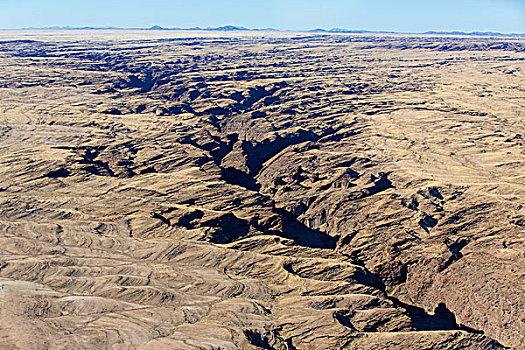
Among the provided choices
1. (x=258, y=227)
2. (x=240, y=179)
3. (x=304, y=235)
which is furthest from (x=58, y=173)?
(x=304, y=235)

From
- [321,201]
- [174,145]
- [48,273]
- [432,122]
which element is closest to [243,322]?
[48,273]

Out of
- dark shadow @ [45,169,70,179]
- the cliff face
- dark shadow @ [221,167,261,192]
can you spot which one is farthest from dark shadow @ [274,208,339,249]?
dark shadow @ [45,169,70,179]

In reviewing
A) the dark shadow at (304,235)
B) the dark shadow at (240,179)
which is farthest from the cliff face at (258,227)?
the dark shadow at (240,179)

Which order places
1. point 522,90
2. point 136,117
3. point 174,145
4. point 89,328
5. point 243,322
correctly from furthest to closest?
point 522,90
point 136,117
point 174,145
point 243,322
point 89,328

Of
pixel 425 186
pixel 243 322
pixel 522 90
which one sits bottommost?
pixel 243 322

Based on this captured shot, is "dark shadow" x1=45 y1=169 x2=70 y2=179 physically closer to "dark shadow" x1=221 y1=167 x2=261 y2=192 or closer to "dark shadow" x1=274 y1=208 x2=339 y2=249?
"dark shadow" x1=221 y1=167 x2=261 y2=192

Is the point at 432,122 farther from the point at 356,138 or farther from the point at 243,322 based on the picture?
the point at 243,322

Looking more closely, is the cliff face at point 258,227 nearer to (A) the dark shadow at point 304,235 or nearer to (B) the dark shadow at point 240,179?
(A) the dark shadow at point 304,235

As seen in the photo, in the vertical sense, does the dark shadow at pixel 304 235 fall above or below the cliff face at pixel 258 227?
below

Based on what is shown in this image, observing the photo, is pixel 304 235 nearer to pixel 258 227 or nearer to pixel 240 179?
pixel 258 227
